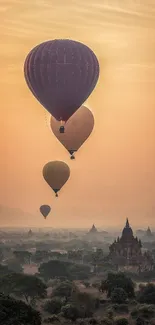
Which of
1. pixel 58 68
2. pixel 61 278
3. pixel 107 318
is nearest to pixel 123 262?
pixel 61 278

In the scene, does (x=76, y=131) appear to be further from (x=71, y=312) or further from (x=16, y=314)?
(x=16, y=314)

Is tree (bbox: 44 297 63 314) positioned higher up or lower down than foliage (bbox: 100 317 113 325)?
lower down

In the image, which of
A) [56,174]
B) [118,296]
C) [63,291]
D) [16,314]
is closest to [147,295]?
[118,296]

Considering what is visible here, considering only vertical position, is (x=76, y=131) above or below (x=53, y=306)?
above

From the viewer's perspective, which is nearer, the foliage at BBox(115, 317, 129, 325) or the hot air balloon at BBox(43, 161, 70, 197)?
the foliage at BBox(115, 317, 129, 325)

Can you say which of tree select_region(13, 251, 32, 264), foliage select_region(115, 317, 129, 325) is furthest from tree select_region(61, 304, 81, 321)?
tree select_region(13, 251, 32, 264)

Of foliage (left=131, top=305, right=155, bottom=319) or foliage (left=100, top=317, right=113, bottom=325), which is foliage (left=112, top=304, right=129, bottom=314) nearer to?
foliage (left=131, top=305, right=155, bottom=319)

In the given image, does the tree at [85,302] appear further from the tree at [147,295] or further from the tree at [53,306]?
the tree at [147,295]

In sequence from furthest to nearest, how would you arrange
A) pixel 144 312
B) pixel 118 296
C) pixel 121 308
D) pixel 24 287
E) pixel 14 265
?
pixel 14 265, pixel 24 287, pixel 118 296, pixel 121 308, pixel 144 312
